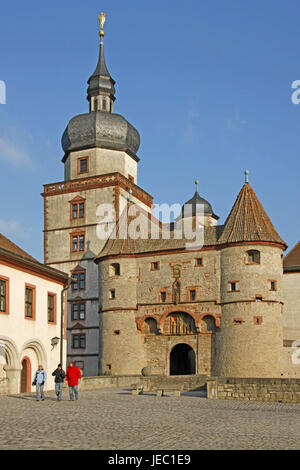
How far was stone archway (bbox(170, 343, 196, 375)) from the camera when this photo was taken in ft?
145

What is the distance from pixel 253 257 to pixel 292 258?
10.2 metres

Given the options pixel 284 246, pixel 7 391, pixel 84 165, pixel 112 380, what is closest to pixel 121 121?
pixel 84 165

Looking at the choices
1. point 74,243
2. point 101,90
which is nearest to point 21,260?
point 74,243

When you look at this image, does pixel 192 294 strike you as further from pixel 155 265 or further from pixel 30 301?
pixel 30 301

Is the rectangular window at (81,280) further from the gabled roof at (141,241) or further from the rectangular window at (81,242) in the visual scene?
the gabled roof at (141,241)

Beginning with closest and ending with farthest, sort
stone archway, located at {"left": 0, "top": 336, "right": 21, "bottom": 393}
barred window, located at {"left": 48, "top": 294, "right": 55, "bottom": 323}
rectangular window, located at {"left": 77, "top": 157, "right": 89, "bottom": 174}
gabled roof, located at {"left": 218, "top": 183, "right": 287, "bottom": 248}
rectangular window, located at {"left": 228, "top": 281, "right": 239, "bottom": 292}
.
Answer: stone archway, located at {"left": 0, "top": 336, "right": 21, "bottom": 393}
barred window, located at {"left": 48, "top": 294, "right": 55, "bottom": 323}
rectangular window, located at {"left": 228, "top": 281, "right": 239, "bottom": 292}
gabled roof, located at {"left": 218, "top": 183, "right": 287, "bottom": 248}
rectangular window, located at {"left": 77, "top": 157, "right": 89, "bottom": 174}

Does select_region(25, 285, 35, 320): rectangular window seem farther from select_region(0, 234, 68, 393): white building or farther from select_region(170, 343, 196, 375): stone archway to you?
select_region(170, 343, 196, 375): stone archway

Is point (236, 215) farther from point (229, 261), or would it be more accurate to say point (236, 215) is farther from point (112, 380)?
point (112, 380)

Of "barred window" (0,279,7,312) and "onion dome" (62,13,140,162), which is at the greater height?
"onion dome" (62,13,140,162)

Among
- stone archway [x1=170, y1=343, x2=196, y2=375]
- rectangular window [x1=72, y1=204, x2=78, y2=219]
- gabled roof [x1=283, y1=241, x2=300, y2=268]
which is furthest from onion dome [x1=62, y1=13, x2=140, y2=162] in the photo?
stone archway [x1=170, y1=343, x2=196, y2=375]

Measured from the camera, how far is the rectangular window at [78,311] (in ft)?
166

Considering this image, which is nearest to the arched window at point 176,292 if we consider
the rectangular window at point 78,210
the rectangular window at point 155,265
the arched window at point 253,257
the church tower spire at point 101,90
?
the rectangular window at point 155,265

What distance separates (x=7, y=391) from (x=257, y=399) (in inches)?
421

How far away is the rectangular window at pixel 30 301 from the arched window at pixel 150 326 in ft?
49.9
